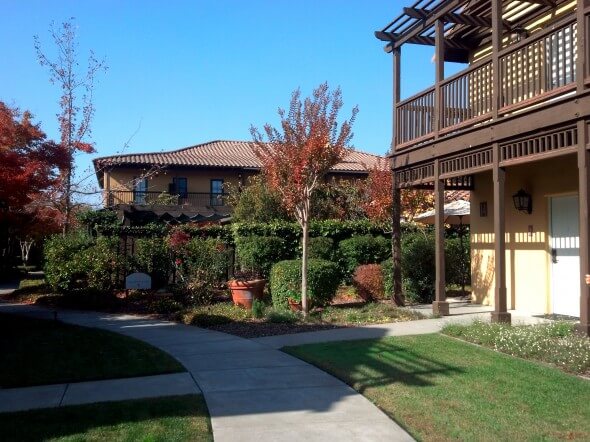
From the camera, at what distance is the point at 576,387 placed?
6191 mm

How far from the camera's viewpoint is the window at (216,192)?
36694 mm

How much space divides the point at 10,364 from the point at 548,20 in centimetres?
1130

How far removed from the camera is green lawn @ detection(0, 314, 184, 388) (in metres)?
7.18

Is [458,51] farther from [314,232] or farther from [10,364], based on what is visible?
[10,364]

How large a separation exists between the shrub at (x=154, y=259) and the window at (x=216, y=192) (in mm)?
19924

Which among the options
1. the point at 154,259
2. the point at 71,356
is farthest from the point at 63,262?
the point at 71,356

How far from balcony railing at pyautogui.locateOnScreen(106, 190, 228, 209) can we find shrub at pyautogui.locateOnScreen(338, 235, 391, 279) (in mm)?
17296

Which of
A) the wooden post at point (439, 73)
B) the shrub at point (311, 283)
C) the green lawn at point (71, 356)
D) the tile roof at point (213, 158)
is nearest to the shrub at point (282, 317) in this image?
the shrub at point (311, 283)

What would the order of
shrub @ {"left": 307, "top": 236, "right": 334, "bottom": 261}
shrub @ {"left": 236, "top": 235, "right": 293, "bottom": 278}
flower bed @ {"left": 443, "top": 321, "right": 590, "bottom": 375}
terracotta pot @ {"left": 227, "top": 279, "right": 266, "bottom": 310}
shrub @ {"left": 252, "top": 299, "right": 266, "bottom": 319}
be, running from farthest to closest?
shrub @ {"left": 307, "top": 236, "right": 334, "bottom": 261}
shrub @ {"left": 236, "top": 235, "right": 293, "bottom": 278}
terracotta pot @ {"left": 227, "top": 279, "right": 266, "bottom": 310}
shrub @ {"left": 252, "top": 299, "right": 266, "bottom": 319}
flower bed @ {"left": 443, "top": 321, "right": 590, "bottom": 375}

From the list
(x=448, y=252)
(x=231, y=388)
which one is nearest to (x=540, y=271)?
(x=448, y=252)

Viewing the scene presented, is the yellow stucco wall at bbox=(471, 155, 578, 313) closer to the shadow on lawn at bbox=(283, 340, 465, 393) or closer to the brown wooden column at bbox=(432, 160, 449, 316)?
the brown wooden column at bbox=(432, 160, 449, 316)

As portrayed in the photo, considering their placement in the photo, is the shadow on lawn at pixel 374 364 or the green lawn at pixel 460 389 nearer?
the green lawn at pixel 460 389

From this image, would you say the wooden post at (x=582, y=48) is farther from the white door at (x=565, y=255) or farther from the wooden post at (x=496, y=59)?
the white door at (x=565, y=255)

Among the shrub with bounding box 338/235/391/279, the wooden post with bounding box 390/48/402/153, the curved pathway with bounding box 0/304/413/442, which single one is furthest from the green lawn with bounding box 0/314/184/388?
the shrub with bounding box 338/235/391/279
